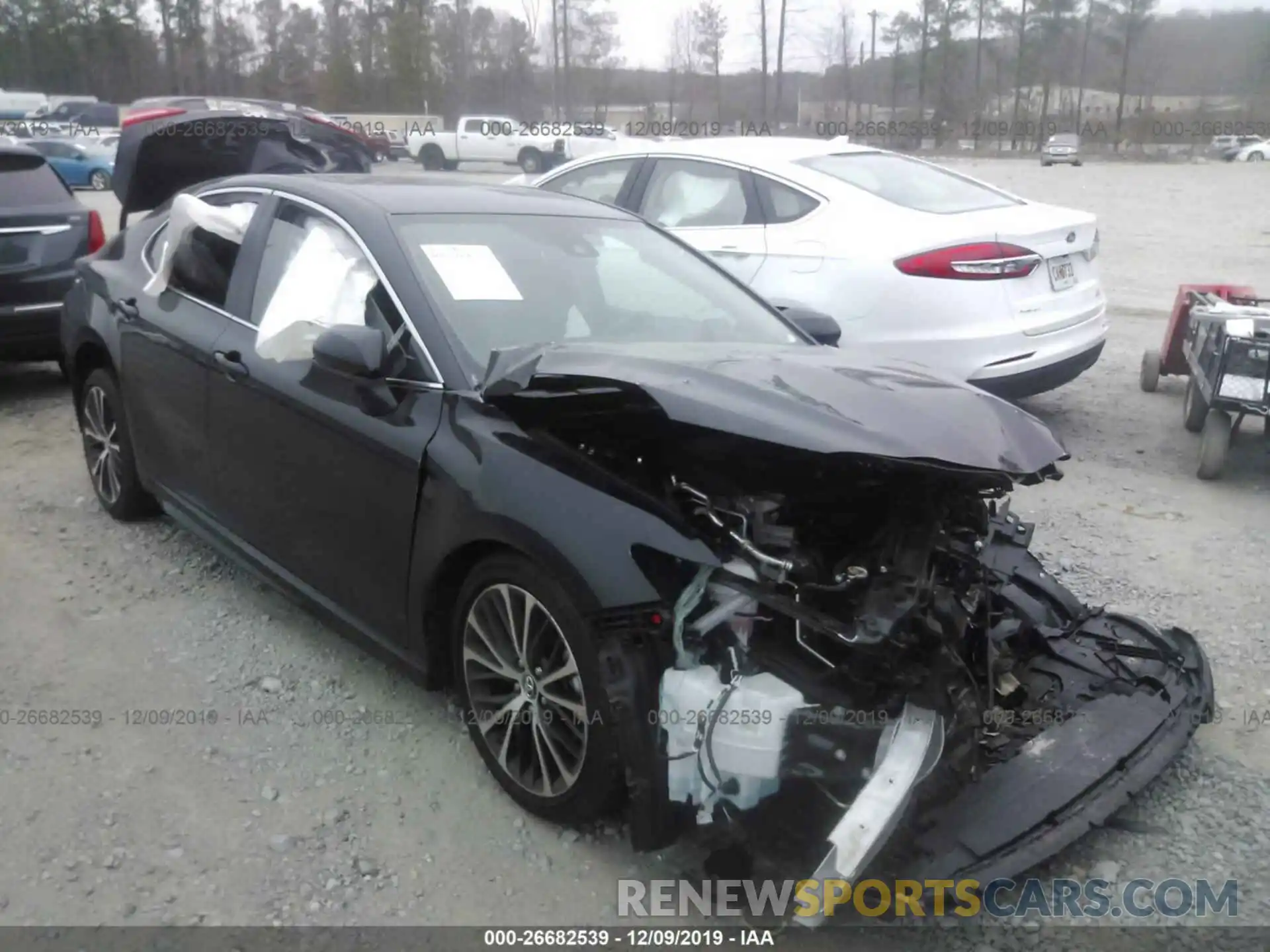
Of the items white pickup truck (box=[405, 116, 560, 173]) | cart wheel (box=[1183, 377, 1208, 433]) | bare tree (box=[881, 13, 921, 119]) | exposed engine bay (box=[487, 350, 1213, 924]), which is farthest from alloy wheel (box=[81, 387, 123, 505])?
bare tree (box=[881, 13, 921, 119])

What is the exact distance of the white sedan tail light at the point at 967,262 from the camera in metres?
5.71

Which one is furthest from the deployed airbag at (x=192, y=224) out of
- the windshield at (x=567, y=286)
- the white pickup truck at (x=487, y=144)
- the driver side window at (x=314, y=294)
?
the white pickup truck at (x=487, y=144)

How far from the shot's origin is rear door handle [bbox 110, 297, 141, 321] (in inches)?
179

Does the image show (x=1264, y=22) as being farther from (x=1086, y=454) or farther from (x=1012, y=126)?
(x=1086, y=454)

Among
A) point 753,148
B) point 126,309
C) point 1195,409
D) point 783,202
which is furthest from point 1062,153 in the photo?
point 126,309

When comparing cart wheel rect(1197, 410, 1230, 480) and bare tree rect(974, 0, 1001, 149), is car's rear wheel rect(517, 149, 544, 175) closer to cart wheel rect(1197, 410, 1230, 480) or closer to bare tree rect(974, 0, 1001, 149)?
cart wheel rect(1197, 410, 1230, 480)

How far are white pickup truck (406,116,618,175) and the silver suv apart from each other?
1691 cm

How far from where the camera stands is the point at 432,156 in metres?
36.2

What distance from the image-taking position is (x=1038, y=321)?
583cm

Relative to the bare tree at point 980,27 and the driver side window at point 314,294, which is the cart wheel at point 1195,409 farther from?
the bare tree at point 980,27

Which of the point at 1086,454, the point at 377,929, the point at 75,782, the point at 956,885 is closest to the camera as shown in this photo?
the point at 956,885

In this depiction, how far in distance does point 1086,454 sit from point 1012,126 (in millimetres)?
56940

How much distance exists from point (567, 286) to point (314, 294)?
84 cm

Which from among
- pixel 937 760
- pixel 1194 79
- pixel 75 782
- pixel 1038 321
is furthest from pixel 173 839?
pixel 1194 79
